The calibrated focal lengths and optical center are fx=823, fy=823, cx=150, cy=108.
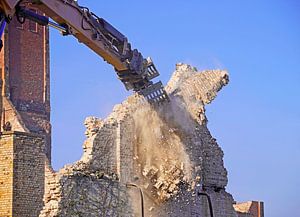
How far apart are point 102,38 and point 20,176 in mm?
4765

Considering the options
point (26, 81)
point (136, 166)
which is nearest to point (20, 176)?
point (136, 166)

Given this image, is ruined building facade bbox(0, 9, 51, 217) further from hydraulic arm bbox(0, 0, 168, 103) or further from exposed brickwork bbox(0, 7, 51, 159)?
hydraulic arm bbox(0, 0, 168, 103)

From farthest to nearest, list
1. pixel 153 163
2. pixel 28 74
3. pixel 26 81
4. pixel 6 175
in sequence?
pixel 28 74, pixel 26 81, pixel 6 175, pixel 153 163

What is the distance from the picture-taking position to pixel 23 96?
36.1m

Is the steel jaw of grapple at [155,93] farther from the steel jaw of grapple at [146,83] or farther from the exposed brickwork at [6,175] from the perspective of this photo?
the exposed brickwork at [6,175]

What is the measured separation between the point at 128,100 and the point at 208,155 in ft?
8.78

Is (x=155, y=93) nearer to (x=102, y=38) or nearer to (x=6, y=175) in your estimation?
(x=102, y=38)

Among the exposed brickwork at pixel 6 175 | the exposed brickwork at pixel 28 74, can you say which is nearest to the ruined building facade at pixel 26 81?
the exposed brickwork at pixel 28 74

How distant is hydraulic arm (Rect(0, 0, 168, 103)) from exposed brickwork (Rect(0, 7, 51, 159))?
61.9ft

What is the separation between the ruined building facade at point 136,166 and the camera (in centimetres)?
1460

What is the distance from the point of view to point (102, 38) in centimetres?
1553

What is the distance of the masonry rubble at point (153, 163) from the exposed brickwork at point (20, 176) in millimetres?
3674

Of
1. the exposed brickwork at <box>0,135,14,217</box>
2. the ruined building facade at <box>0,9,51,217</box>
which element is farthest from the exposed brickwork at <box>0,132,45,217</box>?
the ruined building facade at <box>0,9,51,217</box>

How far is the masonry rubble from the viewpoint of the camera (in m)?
14.5
